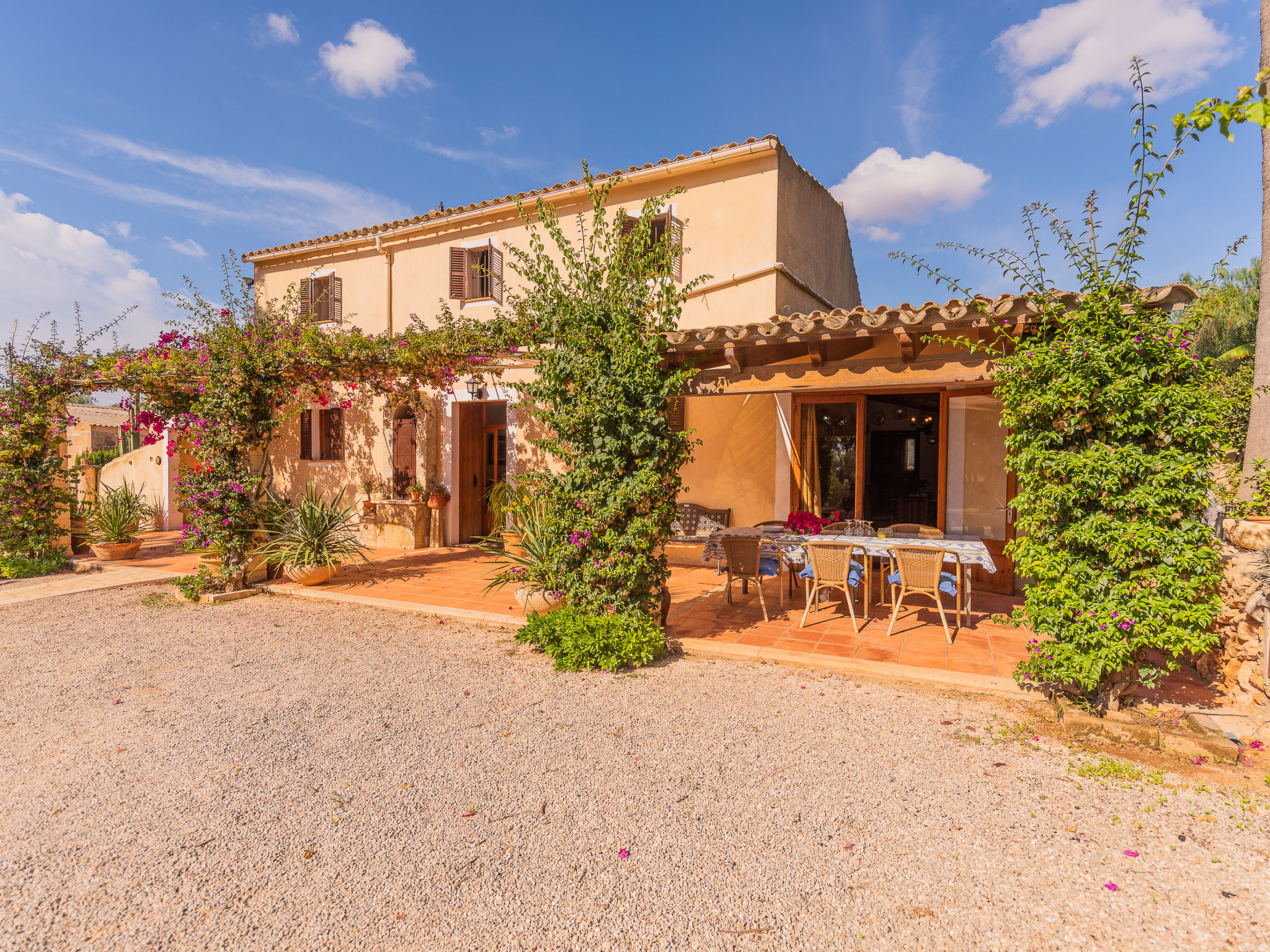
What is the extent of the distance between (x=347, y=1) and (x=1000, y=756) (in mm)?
10203

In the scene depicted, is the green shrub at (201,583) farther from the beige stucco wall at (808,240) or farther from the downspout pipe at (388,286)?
the beige stucco wall at (808,240)

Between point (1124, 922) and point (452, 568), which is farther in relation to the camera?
point (452, 568)

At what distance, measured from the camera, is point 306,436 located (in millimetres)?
11594

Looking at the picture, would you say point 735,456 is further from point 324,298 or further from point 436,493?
point 324,298

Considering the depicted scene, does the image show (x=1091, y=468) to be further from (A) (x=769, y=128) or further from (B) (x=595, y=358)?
(A) (x=769, y=128)

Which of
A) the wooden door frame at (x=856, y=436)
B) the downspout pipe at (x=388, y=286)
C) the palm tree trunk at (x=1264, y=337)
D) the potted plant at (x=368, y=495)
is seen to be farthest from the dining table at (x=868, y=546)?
the downspout pipe at (x=388, y=286)

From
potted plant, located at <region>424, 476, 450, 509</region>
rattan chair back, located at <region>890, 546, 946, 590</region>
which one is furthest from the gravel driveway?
potted plant, located at <region>424, 476, 450, 509</region>

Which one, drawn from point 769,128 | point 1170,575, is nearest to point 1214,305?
point 1170,575

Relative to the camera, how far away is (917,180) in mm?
22656

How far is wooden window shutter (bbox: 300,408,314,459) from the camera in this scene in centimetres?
1152

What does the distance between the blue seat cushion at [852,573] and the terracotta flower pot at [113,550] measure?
10.0 m

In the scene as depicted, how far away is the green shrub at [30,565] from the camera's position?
8172mm

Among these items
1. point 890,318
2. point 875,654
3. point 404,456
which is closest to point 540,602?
point 875,654

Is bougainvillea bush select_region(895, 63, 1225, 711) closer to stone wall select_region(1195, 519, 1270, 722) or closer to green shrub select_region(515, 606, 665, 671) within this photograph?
stone wall select_region(1195, 519, 1270, 722)
